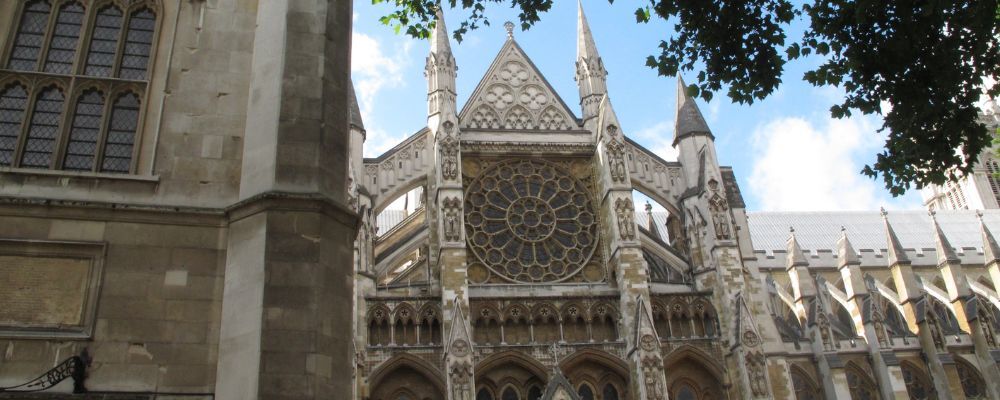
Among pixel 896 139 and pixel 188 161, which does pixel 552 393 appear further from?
pixel 188 161

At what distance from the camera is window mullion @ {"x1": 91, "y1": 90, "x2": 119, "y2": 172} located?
1012cm

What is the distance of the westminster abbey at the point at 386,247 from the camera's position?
29.1ft

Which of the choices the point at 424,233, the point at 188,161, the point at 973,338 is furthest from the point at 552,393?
the point at 973,338

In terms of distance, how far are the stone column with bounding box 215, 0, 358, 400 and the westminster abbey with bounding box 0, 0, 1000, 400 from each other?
3 cm

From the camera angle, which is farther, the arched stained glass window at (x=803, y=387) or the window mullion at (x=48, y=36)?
the arched stained glass window at (x=803, y=387)

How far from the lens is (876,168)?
11789 millimetres

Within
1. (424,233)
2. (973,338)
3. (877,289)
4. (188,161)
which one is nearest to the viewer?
(188,161)

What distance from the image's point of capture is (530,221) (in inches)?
1051

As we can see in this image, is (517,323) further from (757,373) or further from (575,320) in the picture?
(757,373)

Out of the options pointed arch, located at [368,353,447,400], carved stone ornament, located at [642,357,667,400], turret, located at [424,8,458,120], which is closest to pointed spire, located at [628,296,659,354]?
carved stone ornament, located at [642,357,667,400]

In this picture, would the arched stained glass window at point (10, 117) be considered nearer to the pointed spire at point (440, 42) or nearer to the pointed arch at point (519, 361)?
the pointed arch at point (519, 361)

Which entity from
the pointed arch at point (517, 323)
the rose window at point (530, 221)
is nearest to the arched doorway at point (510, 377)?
the pointed arch at point (517, 323)

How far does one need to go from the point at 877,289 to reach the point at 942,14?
35109 mm

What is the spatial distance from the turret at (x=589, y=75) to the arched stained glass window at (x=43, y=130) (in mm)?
20437
